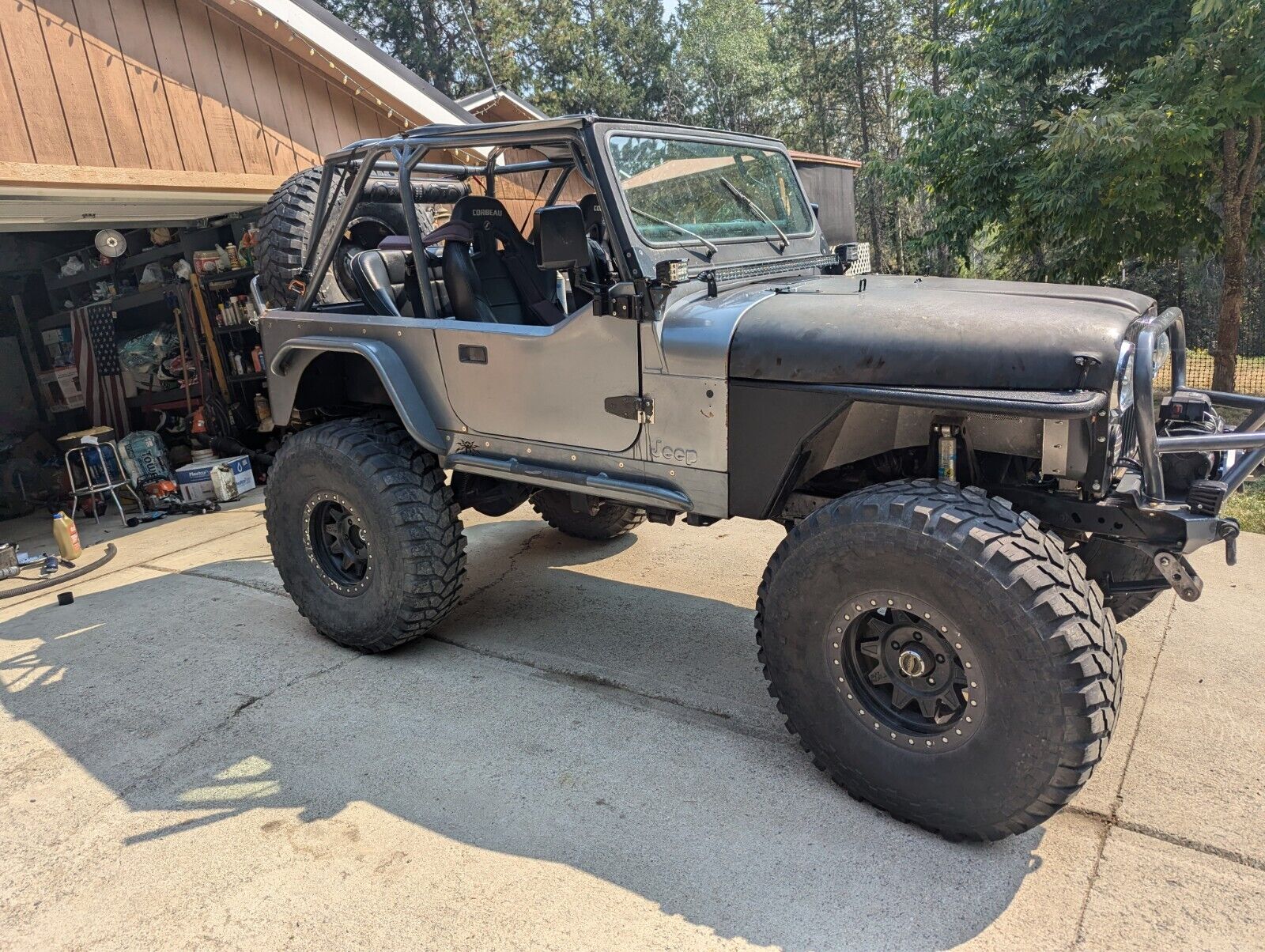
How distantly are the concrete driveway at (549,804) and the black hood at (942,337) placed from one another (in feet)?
4.53

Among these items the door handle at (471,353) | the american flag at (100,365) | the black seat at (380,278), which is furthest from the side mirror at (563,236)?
the american flag at (100,365)

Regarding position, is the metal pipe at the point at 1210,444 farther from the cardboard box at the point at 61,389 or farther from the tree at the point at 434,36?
the tree at the point at 434,36

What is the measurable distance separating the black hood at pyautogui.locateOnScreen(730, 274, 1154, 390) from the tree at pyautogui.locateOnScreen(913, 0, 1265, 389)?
17.5 ft

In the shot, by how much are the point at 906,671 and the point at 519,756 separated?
1432 mm

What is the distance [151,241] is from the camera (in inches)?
349

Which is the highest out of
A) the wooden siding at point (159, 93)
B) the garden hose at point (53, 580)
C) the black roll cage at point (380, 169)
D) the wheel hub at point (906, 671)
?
the wooden siding at point (159, 93)

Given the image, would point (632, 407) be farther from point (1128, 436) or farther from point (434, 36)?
point (434, 36)

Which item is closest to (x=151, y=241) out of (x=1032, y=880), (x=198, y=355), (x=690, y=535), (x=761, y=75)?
(x=198, y=355)

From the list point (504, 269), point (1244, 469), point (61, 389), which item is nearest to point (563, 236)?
point (504, 269)

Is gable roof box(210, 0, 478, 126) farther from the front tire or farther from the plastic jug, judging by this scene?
the front tire

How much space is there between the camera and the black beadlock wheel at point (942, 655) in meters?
2.22

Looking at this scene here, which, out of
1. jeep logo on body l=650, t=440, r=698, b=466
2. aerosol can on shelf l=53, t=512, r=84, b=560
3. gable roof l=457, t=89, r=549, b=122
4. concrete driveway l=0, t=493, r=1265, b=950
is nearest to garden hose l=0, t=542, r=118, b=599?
aerosol can on shelf l=53, t=512, r=84, b=560

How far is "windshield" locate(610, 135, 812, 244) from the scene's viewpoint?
320cm

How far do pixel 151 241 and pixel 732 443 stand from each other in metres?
8.46
